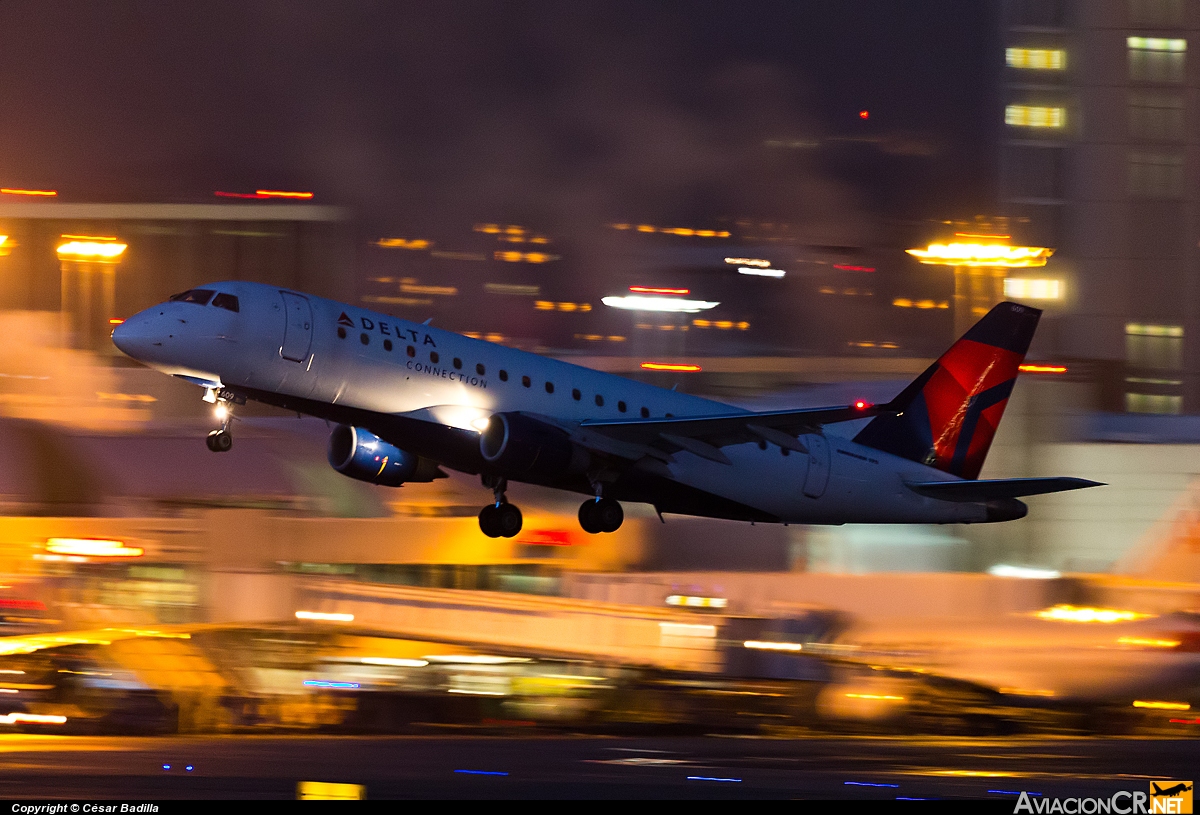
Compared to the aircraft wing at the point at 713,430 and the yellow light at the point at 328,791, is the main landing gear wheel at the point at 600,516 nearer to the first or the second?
the aircraft wing at the point at 713,430

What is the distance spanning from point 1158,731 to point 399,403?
3828cm

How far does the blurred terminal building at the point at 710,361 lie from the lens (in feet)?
241

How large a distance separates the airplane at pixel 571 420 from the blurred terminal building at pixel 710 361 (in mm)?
31753

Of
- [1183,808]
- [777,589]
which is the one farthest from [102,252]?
[1183,808]

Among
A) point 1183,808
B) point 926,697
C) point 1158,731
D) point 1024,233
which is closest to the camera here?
point 1183,808

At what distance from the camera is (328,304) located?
36188 mm

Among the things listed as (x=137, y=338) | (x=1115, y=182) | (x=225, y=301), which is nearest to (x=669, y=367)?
(x=1115, y=182)

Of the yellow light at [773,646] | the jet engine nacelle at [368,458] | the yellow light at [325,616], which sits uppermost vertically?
the jet engine nacelle at [368,458]

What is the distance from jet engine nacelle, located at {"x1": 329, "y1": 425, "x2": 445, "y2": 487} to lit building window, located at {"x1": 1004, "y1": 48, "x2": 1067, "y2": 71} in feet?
306

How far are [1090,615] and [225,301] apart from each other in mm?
43349

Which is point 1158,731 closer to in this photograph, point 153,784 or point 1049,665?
point 1049,665

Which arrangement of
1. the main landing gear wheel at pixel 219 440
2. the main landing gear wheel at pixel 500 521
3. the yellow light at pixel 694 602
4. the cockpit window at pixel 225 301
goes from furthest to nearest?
the yellow light at pixel 694 602 < the main landing gear wheel at pixel 500 521 < the main landing gear wheel at pixel 219 440 < the cockpit window at pixel 225 301

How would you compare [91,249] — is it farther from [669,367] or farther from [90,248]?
[669,367]

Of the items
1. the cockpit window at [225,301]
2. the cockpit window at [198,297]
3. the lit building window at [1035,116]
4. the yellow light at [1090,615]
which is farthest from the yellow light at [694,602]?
the lit building window at [1035,116]
